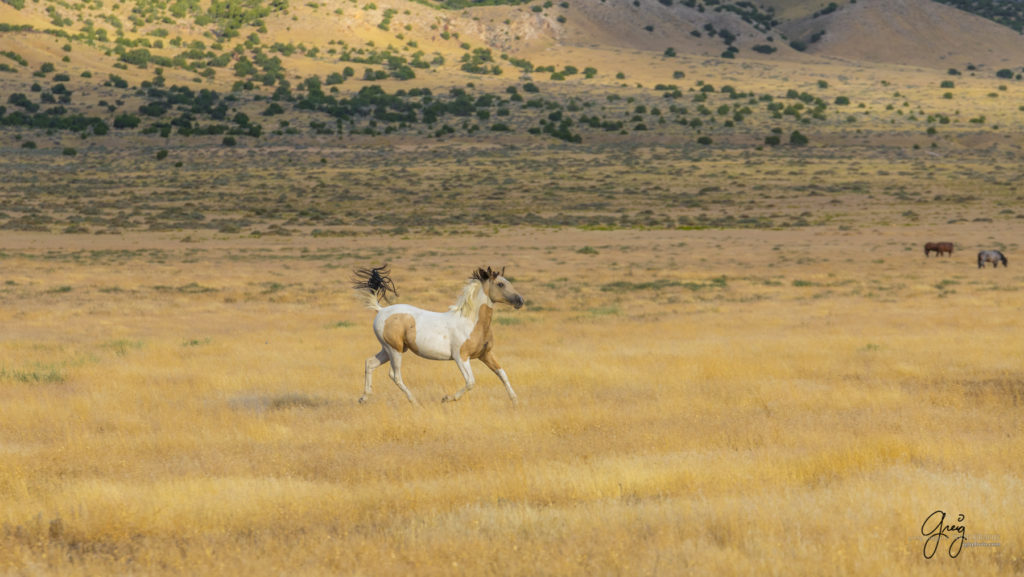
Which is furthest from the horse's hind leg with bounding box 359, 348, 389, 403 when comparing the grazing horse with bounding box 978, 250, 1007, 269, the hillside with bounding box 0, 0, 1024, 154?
the hillside with bounding box 0, 0, 1024, 154

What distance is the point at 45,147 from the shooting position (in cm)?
9681

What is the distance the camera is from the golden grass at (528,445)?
732 centimetres

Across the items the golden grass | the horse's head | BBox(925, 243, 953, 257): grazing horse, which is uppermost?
the horse's head

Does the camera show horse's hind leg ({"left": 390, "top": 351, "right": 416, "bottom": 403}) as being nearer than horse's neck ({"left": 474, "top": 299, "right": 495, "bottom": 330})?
No

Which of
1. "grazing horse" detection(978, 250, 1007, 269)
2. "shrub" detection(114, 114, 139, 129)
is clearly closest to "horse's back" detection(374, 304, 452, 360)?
"grazing horse" detection(978, 250, 1007, 269)

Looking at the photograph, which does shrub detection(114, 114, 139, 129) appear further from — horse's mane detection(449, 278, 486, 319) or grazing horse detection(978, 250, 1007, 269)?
horse's mane detection(449, 278, 486, 319)

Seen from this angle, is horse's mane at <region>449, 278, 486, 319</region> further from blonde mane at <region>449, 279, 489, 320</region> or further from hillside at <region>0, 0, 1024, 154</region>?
hillside at <region>0, 0, 1024, 154</region>

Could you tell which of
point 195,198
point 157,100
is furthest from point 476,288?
point 157,100

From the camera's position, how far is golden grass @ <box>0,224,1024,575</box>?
7316mm

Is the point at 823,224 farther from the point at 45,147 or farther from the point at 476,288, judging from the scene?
the point at 45,147

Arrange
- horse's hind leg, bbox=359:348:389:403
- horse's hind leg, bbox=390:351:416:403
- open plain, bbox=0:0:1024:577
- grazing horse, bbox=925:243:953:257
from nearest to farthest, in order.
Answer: open plain, bbox=0:0:1024:577 < horse's hind leg, bbox=390:351:416:403 < horse's hind leg, bbox=359:348:389:403 < grazing horse, bbox=925:243:953:257

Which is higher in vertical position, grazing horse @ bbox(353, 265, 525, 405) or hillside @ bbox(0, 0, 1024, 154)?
hillside @ bbox(0, 0, 1024, 154)
